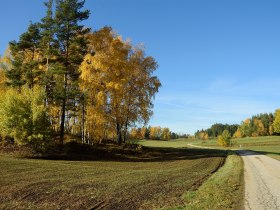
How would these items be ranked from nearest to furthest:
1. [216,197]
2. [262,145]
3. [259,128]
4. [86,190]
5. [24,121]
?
[216,197] < [86,190] < [24,121] < [262,145] < [259,128]

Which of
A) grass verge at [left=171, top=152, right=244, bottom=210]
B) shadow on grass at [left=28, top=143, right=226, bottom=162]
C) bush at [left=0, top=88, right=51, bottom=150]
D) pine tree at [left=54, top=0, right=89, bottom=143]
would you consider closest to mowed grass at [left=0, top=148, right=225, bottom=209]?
grass verge at [left=171, top=152, right=244, bottom=210]

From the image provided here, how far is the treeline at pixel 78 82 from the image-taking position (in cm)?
3158

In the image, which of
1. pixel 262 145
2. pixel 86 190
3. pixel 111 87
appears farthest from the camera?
pixel 262 145

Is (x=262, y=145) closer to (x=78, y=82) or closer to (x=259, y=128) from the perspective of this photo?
(x=259, y=128)

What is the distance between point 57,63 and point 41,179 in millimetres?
19350

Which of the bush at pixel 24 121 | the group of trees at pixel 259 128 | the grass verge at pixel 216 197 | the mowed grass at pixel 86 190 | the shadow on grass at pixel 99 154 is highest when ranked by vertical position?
the group of trees at pixel 259 128

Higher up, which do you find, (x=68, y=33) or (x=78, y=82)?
(x=68, y=33)

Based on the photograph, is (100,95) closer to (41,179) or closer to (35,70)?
(35,70)

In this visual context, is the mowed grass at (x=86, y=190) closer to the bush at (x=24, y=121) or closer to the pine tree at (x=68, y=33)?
the bush at (x=24, y=121)

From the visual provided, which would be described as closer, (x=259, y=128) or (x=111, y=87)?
(x=111, y=87)

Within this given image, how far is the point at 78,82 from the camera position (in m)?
34.1

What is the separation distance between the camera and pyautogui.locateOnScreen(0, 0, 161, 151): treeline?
3158 cm

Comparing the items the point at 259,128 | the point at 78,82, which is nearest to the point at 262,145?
the point at 259,128

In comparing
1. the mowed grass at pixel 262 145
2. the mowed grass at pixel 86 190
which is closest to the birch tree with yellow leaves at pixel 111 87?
the mowed grass at pixel 86 190
